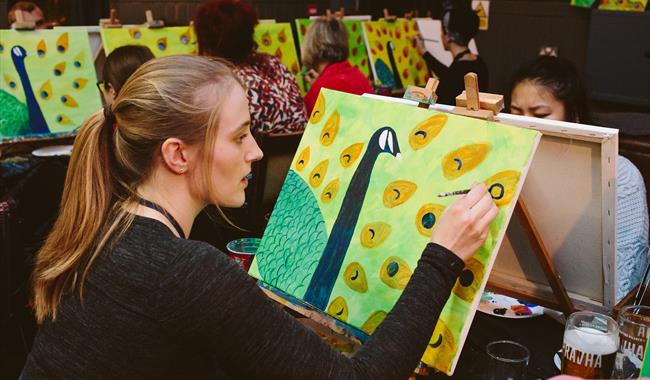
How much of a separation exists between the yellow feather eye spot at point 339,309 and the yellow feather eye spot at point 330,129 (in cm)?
38

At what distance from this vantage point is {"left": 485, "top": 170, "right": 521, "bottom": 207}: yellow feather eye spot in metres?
1.24

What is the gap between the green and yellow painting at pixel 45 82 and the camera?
329 centimetres

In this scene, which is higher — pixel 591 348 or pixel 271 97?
pixel 271 97

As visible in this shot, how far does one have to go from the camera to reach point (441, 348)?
126cm

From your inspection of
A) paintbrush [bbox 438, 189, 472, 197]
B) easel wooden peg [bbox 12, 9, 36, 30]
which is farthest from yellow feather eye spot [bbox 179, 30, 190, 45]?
paintbrush [bbox 438, 189, 472, 197]

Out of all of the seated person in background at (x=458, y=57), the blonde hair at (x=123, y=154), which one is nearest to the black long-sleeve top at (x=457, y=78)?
the seated person in background at (x=458, y=57)

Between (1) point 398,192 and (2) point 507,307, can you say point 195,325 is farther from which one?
(2) point 507,307

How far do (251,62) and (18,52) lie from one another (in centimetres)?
120

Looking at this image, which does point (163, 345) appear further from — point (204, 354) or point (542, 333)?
point (542, 333)

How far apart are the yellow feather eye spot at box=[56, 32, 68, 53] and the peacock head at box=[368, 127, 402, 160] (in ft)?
8.40

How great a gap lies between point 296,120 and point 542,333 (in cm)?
193

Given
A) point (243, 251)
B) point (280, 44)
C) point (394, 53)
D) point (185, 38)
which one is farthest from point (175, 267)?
point (394, 53)

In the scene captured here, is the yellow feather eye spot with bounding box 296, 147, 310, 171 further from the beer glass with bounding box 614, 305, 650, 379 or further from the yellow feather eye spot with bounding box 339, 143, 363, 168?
the beer glass with bounding box 614, 305, 650, 379

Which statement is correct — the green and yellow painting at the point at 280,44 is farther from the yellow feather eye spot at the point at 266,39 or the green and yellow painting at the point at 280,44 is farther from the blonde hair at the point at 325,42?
the blonde hair at the point at 325,42
